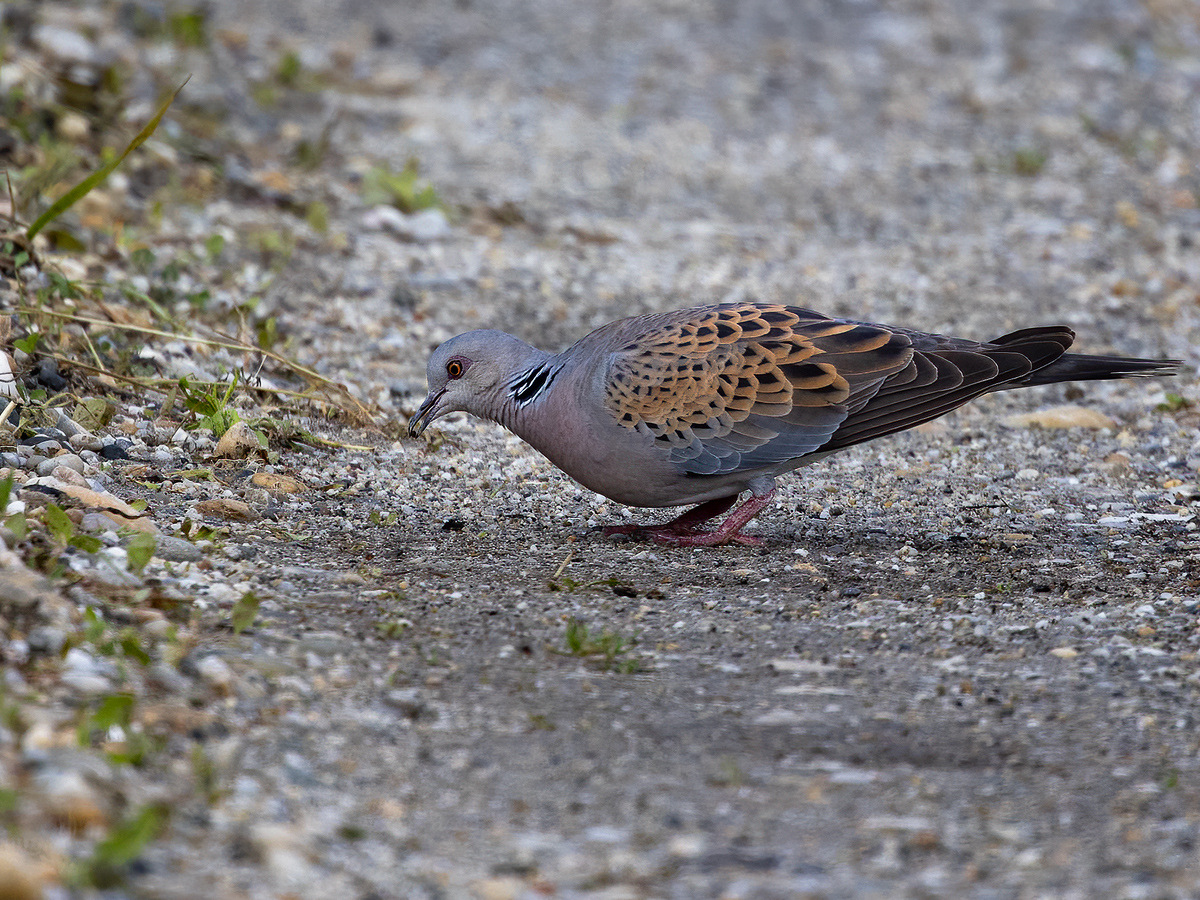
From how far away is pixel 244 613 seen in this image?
11.0ft

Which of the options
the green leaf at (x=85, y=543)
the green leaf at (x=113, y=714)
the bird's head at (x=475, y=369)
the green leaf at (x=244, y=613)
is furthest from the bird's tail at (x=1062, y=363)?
the green leaf at (x=113, y=714)

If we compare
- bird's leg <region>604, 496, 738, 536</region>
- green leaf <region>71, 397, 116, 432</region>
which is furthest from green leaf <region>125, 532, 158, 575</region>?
bird's leg <region>604, 496, 738, 536</region>

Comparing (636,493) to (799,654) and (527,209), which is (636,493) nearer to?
(799,654)

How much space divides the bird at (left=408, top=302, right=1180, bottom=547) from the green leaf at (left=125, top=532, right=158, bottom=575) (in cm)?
151

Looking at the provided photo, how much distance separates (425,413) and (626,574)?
1.15 m

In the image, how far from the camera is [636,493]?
455cm

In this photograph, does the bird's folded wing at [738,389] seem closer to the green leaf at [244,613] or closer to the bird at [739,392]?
the bird at [739,392]

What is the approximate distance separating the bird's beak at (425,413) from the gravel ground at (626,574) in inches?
9.6

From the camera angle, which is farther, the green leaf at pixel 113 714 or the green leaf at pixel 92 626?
the green leaf at pixel 92 626

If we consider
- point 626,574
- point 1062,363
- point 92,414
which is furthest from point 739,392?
point 92,414

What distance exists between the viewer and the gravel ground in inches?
104

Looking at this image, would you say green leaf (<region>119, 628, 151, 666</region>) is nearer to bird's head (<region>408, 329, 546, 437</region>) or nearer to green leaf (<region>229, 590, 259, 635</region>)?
green leaf (<region>229, 590, 259, 635</region>)

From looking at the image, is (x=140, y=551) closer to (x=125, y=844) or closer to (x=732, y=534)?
(x=125, y=844)

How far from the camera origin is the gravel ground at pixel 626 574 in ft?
8.70
